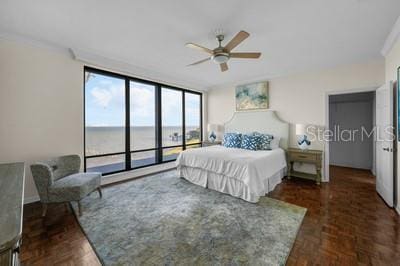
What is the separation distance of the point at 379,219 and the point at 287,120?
2.64 metres

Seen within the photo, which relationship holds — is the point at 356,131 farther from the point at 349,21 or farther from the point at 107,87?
the point at 107,87

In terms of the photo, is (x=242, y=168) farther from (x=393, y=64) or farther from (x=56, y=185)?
(x=393, y=64)

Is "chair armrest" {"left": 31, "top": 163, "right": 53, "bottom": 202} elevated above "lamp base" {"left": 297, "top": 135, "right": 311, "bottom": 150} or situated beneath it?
situated beneath

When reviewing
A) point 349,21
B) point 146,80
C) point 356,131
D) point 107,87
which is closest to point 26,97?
point 107,87

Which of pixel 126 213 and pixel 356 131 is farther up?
pixel 356 131

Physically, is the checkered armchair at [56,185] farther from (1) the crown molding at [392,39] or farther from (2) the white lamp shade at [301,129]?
(1) the crown molding at [392,39]

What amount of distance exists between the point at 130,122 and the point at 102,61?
4.67 feet

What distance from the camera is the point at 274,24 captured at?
2371 mm

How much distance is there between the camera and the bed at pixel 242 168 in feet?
9.39

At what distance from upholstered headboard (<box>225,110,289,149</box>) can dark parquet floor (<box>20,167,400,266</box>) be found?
66.0 inches

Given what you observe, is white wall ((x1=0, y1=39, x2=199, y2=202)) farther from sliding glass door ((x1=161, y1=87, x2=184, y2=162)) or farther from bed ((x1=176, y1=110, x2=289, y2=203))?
bed ((x1=176, y1=110, x2=289, y2=203))

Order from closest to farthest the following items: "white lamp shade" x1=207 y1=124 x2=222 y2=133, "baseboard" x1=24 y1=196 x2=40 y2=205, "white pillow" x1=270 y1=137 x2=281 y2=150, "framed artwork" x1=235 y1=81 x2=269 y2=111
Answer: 1. "baseboard" x1=24 y1=196 x2=40 y2=205
2. "white pillow" x1=270 y1=137 x2=281 y2=150
3. "framed artwork" x1=235 y1=81 x2=269 y2=111
4. "white lamp shade" x1=207 y1=124 x2=222 y2=133

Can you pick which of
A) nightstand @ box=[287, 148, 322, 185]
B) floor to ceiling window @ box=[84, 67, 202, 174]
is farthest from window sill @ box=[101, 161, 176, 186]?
nightstand @ box=[287, 148, 322, 185]

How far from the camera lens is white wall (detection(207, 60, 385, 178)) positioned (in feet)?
11.7
